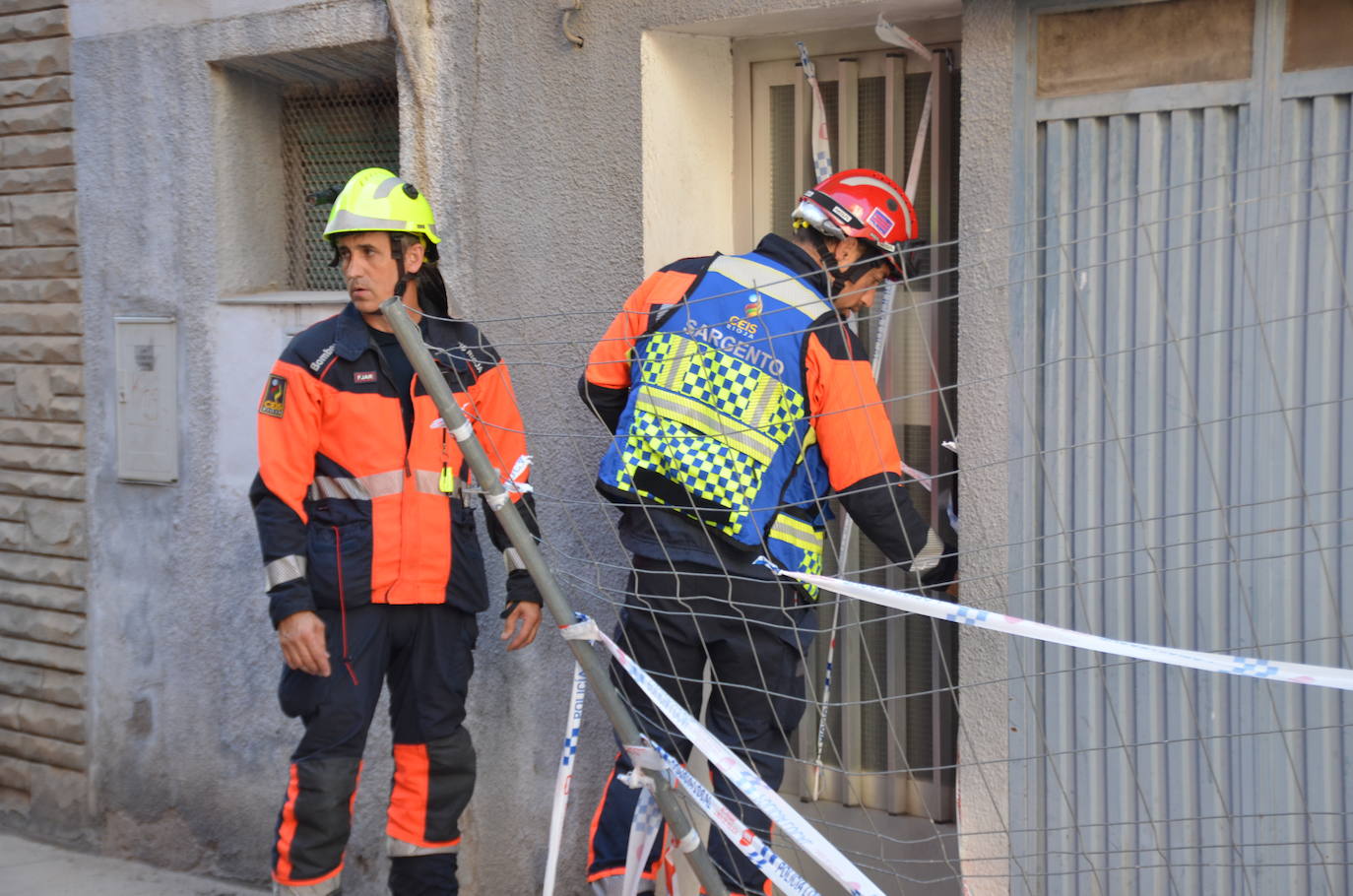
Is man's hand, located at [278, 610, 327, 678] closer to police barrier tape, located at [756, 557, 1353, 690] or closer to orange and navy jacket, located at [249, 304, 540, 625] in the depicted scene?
orange and navy jacket, located at [249, 304, 540, 625]

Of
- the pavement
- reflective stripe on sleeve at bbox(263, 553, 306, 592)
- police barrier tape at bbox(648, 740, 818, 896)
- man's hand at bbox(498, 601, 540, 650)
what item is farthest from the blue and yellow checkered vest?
the pavement

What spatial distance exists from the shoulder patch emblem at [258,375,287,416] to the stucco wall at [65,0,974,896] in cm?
61

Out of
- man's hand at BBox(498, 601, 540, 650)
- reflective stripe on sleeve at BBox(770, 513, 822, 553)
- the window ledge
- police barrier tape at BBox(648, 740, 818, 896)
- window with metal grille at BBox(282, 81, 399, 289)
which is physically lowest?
police barrier tape at BBox(648, 740, 818, 896)

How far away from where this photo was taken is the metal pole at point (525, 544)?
2.99 metres

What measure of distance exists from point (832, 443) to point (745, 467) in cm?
22

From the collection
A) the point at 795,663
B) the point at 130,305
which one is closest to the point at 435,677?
the point at 795,663

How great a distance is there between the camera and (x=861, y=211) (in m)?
3.81

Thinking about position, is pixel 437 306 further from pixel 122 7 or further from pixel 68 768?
pixel 68 768

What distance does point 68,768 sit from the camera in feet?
19.2

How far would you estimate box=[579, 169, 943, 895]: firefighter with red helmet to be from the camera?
11.8 ft

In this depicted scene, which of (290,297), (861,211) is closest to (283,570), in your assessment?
(290,297)

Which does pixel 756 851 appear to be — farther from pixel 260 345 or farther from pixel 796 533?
pixel 260 345

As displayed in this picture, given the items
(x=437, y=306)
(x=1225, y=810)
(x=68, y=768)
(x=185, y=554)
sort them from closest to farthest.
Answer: (x=1225, y=810) → (x=437, y=306) → (x=185, y=554) → (x=68, y=768)

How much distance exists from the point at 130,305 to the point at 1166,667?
3.96 metres
